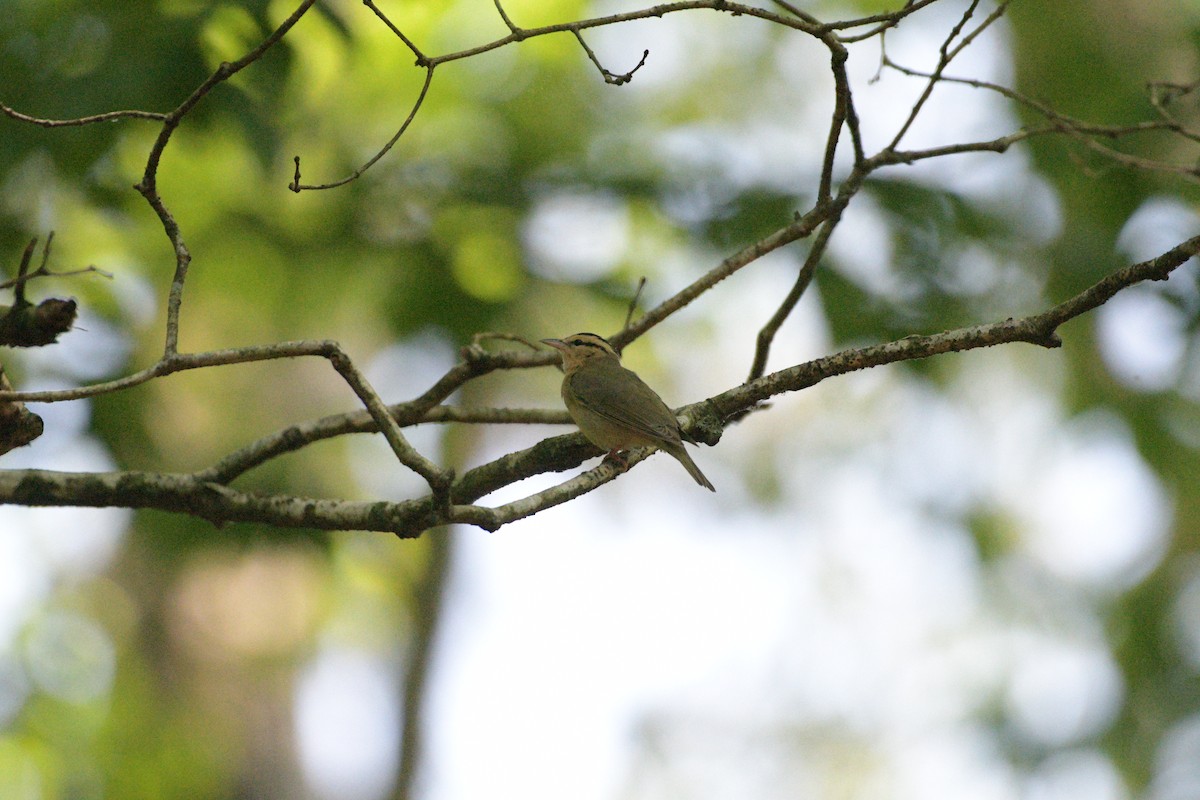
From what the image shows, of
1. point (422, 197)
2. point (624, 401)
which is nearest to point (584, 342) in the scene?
point (624, 401)

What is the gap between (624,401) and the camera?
17.9ft

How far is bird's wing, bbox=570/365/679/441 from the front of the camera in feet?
17.2

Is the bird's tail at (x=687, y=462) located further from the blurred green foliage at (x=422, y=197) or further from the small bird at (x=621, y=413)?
the blurred green foliage at (x=422, y=197)

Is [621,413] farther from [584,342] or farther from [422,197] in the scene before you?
[422,197]

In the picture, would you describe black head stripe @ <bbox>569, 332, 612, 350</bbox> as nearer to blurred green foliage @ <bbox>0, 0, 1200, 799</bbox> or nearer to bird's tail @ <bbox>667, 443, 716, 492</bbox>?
blurred green foliage @ <bbox>0, 0, 1200, 799</bbox>

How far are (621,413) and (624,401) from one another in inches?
4.0

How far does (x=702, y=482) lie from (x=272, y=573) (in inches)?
349

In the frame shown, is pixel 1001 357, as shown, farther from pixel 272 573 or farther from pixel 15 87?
pixel 15 87

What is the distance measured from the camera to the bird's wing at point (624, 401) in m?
5.26

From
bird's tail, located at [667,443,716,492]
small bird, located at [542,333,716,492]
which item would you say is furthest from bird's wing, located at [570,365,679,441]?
bird's tail, located at [667,443,716,492]

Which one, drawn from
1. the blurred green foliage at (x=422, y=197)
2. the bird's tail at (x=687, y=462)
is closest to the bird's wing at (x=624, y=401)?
the bird's tail at (x=687, y=462)

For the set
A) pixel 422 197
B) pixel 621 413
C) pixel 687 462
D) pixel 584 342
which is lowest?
pixel 687 462

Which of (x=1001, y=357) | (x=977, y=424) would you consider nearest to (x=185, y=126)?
(x=977, y=424)

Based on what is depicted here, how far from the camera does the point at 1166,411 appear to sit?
26.2 ft
